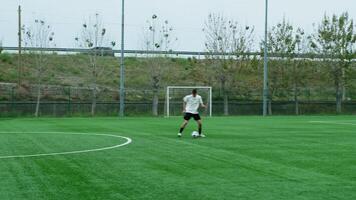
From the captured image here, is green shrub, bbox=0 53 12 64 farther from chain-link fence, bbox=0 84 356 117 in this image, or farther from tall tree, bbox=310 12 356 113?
tall tree, bbox=310 12 356 113

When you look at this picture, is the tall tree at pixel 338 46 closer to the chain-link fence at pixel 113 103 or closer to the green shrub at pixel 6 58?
the chain-link fence at pixel 113 103

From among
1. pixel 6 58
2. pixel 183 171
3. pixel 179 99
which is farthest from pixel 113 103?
pixel 183 171

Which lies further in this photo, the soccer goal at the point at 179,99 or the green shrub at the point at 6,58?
the green shrub at the point at 6,58

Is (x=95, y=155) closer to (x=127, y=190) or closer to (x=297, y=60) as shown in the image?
(x=127, y=190)

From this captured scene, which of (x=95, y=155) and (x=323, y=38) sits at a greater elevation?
(x=323, y=38)

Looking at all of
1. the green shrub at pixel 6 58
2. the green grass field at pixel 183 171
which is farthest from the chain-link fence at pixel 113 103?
the green grass field at pixel 183 171

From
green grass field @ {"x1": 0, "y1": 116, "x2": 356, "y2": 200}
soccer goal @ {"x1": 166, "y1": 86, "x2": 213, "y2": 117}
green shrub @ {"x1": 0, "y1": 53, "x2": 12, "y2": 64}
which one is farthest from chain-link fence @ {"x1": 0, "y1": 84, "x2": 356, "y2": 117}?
green grass field @ {"x1": 0, "y1": 116, "x2": 356, "y2": 200}

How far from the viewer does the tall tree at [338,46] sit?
180 ft

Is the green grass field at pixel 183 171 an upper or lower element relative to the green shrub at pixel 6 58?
lower

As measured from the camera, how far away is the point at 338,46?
181 ft

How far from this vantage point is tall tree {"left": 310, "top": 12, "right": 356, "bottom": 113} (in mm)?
→ 55000

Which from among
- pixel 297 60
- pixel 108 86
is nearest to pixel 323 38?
pixel 297 60

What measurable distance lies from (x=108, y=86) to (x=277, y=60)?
16218mm

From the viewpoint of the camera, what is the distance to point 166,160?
45.6 feet
